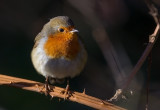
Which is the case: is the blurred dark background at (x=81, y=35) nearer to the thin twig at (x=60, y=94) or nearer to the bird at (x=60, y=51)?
the bird at (x=60, y=51)

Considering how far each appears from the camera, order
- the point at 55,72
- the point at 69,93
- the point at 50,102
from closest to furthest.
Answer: the point at 69,93 < the point at 55,72 < the point at 50,102

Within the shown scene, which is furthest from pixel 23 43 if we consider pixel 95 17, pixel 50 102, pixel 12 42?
pixel 95 17

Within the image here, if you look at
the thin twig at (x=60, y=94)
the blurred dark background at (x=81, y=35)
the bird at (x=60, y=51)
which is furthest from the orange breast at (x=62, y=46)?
the blurred dark background at (x=81, y=35)

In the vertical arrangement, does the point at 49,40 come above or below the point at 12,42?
below

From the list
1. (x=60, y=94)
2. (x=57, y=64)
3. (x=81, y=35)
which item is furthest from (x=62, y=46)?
(x=81, y=35)

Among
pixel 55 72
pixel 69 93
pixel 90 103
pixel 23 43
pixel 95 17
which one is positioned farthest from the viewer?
pixel 23 43

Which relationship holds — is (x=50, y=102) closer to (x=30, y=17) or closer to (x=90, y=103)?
(x=30, y=17)

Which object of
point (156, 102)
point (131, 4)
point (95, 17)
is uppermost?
point (131, 4)
